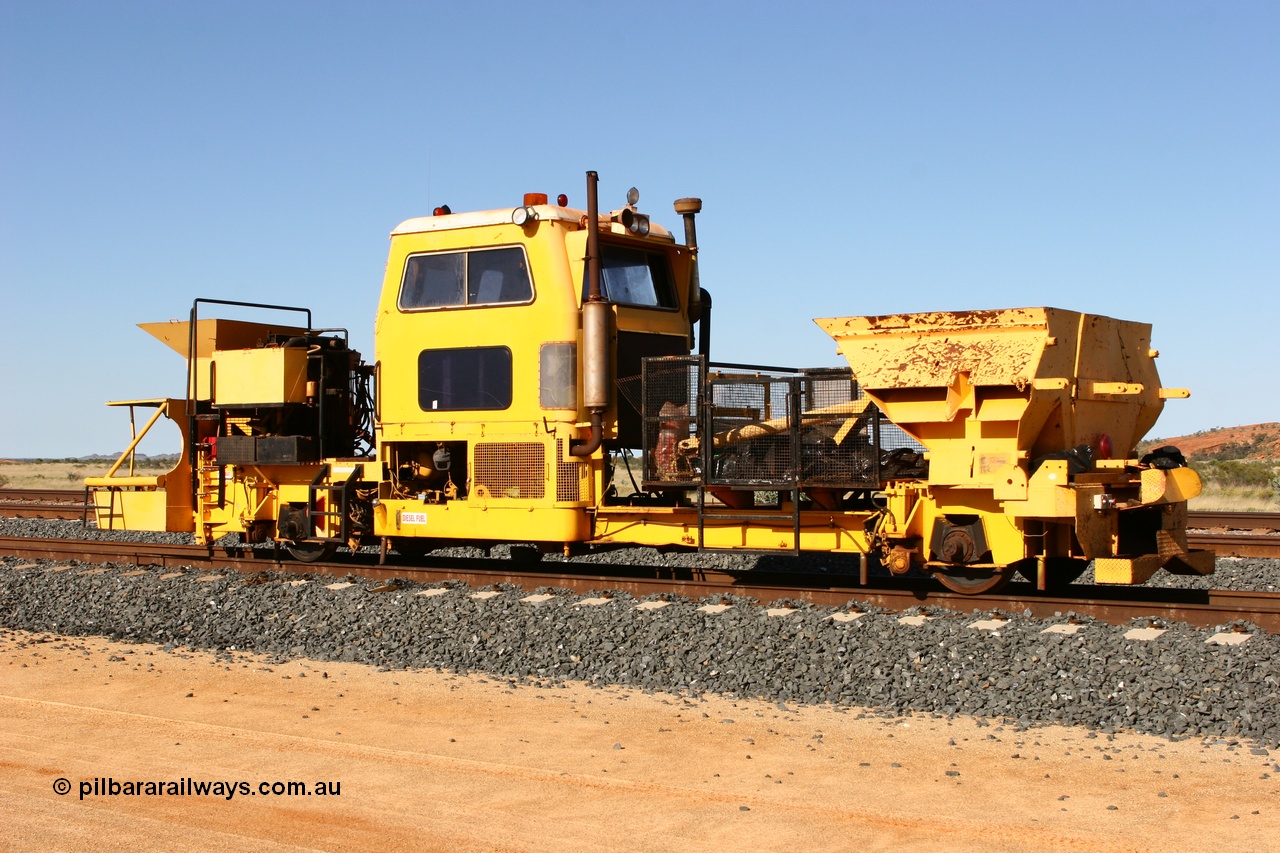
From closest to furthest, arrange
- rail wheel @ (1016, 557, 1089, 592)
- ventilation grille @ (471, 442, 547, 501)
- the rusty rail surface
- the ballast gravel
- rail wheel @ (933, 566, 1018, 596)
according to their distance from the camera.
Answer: the ballast gravel < rail wheel @ (933, 566, 1018, 596) < rail wheel @ (1016, 557, 1089, 592) < ventilation grille @ (471, 442, 547, 501) < the rusty rail surface

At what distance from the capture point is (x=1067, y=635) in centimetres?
796

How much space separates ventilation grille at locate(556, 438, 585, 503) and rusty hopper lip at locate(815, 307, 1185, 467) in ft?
8.45

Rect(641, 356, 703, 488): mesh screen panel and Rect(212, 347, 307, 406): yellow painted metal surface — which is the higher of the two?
Rect(212, 347, 307, 406): yellow painted metal surface

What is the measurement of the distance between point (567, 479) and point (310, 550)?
354 cm

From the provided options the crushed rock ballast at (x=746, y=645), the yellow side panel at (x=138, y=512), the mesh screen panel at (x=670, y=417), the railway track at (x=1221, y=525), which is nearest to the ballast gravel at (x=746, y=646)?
the crushed rock ballast at (x=746, y=645)

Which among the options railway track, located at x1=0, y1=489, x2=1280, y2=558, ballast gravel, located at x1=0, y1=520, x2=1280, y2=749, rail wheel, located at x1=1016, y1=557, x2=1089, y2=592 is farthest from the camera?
railway track, located at x1=0, y1=489, x2=1280, y2=558

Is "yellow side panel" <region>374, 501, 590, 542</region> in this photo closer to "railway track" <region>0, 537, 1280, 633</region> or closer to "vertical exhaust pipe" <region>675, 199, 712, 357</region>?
"railway track" <region>0, 537, 1280, 633</region>

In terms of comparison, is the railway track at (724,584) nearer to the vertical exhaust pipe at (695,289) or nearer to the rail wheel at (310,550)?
the rail wheel at (310,550)

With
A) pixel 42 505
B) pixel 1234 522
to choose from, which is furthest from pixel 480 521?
pixel 42 505

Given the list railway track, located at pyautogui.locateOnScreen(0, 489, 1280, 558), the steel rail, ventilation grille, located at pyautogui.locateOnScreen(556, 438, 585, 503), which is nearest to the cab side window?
ventilation grille, located at pyautogui.locateOnScreen(556, 438, 585, 503)

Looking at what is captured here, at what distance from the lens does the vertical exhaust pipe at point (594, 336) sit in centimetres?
1023

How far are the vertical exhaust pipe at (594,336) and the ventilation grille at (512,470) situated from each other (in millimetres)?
466

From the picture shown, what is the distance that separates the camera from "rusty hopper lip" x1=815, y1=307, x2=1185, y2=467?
852cm

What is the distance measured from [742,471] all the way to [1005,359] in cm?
220
